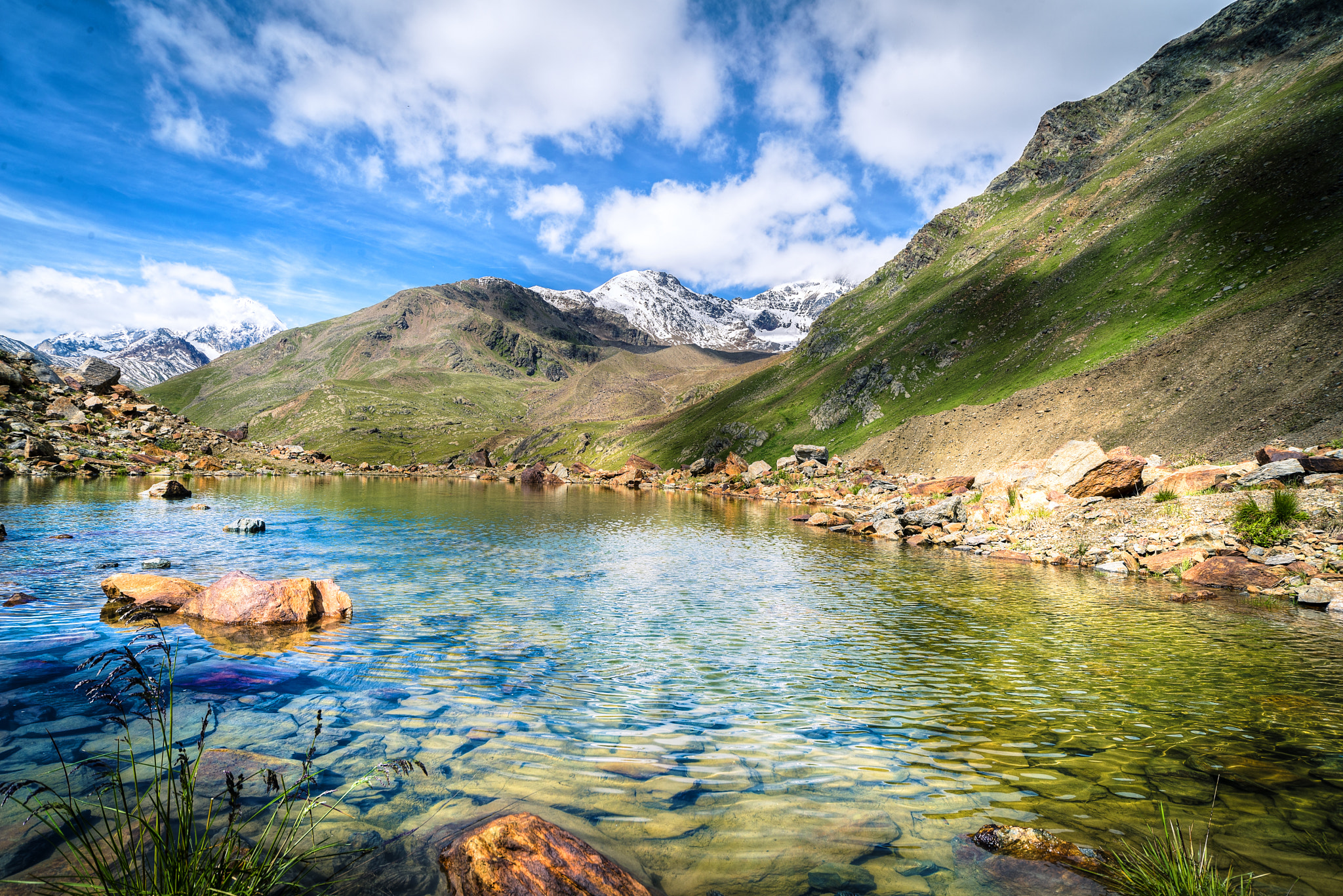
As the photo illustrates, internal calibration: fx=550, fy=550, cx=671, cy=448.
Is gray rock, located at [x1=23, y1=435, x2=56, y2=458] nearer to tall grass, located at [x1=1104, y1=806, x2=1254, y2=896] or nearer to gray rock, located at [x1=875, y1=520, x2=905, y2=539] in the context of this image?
gray rock, located at [x1=875, y1=520, x2=905, y2=539]

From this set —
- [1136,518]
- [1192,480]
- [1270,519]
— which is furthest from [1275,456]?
[1136,518]

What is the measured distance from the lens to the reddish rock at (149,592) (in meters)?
18.0

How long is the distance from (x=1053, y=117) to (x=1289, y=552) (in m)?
174

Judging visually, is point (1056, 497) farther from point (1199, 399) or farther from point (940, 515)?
point (1199, 399)

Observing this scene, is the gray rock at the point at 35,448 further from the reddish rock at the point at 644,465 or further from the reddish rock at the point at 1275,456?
the reddish rock at the point at 1275,456

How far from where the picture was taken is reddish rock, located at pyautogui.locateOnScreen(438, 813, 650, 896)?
6.23 metres

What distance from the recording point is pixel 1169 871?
233 inches

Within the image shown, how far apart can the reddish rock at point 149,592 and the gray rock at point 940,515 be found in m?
46.7

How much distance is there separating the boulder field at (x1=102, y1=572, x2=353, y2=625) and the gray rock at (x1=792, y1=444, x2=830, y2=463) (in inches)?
4165

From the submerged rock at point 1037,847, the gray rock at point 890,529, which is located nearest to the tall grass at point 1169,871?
the submerged rock at point 1037,847

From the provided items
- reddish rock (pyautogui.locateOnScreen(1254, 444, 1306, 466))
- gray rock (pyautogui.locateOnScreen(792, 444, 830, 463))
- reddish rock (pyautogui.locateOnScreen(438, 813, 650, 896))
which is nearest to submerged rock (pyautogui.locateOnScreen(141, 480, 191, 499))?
reddish rock (pyautogui.locateOnScreen(438, 813, 650, 896))

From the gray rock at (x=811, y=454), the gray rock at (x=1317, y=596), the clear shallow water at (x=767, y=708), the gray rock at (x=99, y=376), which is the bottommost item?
the clear shallow water at (x=767, y=708)

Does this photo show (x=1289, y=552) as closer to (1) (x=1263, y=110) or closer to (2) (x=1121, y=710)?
(2) (x=1121, y=710)

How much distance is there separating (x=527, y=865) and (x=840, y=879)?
3.86 m
